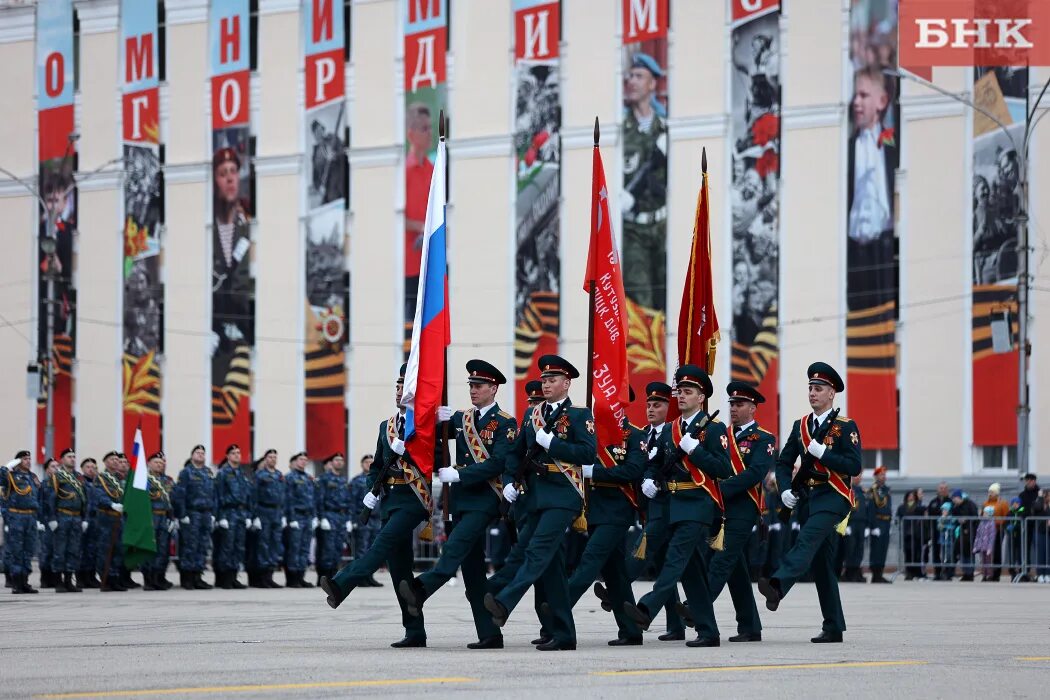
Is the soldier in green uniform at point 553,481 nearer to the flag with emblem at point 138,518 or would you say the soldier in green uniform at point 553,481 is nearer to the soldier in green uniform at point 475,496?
the soldier in green uniform at point 475,496

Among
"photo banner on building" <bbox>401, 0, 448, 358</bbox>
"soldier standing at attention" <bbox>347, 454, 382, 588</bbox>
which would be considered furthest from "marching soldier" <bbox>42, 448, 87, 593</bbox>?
"photo banner on building" <bbox>401, 0, 448, 358</bbox>

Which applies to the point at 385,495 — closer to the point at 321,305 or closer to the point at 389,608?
the point at 389,608

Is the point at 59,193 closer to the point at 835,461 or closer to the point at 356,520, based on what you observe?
the point at 356,520

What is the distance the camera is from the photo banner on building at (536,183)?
38062mm

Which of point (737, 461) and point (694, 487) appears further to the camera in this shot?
point (737, 461)

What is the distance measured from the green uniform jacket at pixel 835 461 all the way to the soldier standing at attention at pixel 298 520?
13883 mm

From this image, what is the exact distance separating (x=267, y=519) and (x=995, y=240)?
15.1 m

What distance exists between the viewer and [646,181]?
122 feet

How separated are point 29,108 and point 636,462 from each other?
35.2m

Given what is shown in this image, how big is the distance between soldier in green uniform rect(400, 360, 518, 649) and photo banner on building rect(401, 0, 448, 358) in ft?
88.3

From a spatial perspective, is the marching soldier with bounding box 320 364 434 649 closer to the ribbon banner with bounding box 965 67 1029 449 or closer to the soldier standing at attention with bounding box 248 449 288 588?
the soldier standing at attention with bounding box 248 449 288 588

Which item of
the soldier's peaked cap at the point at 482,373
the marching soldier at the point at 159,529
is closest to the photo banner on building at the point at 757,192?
the marching soldier at the point at 159,529

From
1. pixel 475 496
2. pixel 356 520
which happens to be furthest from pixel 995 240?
pixel 475 496

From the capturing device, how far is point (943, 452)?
34188 millimetres
